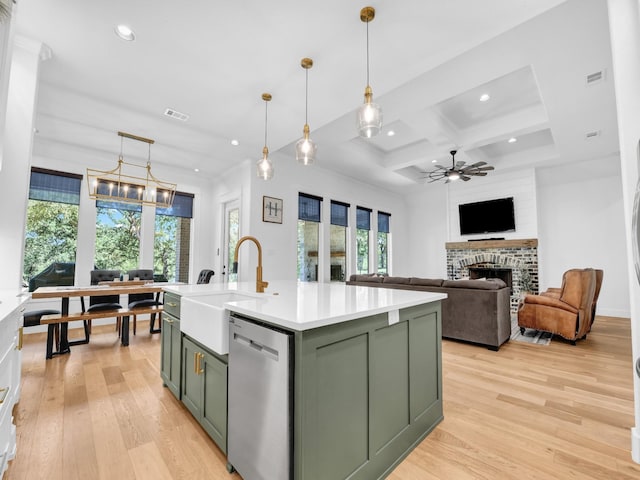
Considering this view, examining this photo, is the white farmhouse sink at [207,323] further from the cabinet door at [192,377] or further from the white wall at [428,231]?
the white wall at [428,231]

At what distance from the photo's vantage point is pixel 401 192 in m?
8.48

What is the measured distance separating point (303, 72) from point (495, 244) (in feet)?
19.4

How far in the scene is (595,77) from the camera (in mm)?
3012

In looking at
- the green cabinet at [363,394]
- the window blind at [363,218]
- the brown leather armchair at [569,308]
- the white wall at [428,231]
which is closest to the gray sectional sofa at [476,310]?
the brown leather armchair at [569,308]

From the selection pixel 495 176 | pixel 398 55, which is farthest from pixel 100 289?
pixel 495 176

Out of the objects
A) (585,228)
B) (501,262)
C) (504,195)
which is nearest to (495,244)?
(501,262)

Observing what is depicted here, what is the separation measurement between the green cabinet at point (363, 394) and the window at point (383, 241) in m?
6.09

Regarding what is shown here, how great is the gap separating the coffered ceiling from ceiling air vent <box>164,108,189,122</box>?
0.32 ft

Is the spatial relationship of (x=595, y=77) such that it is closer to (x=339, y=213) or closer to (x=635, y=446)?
(x=635, y=446)

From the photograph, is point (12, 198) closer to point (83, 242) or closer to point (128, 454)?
point (128, 454)

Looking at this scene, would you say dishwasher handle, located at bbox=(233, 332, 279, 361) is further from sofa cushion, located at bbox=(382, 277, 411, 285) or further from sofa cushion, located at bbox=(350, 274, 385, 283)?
sofa cushion, located at bbox=(350, 274, 385, 283)

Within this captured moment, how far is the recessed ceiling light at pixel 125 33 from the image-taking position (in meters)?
2.29

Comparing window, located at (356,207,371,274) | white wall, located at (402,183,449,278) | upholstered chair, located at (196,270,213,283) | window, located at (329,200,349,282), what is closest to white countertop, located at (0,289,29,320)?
upholstered chair, located at (196,270,213,283)

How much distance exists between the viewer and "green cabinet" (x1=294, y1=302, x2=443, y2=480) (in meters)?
1.20
